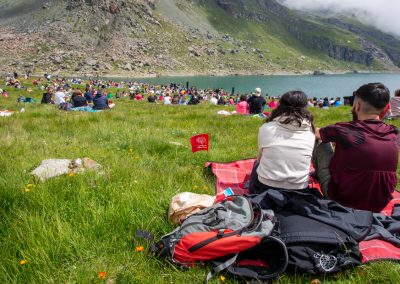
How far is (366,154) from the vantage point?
→ 12.3 feet

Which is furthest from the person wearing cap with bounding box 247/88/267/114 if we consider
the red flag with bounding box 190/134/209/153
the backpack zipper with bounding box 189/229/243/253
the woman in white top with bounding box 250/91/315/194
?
the backpack zipper with bounding box 189/229/243/253

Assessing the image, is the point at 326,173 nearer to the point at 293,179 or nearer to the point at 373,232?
the point at 293,179

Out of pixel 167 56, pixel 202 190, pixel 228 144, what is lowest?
pixel 167 56

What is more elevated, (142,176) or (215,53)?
(142,176)

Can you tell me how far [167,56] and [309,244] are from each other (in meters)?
152

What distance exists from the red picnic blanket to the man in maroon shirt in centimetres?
70

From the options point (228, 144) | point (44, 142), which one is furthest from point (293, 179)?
point (44, 142)

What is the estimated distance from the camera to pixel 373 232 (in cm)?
347

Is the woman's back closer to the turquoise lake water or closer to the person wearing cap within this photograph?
the person wearing cap

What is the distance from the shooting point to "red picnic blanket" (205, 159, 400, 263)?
3.11m

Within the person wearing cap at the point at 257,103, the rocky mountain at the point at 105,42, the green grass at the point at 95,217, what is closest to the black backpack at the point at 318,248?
the green grass at the point at 95,217

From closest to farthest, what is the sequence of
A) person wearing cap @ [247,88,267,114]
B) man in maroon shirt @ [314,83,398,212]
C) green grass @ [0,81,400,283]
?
green grass @ [0,81,400,283] < man in maroon shirt @ [314,83,398,212] < person wearing cap @ [247,88,267,114]

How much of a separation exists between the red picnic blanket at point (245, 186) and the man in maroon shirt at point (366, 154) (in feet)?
2.28

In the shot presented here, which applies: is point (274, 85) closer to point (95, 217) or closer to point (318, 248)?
point (318, 248)
